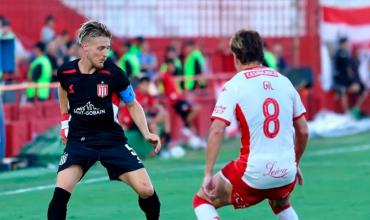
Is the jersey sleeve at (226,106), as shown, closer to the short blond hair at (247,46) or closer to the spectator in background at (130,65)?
the short blond hair at (247,46)

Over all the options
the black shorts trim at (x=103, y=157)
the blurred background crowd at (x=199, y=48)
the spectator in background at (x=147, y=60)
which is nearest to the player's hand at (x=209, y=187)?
the black shorts trim at (x=103, y=157)

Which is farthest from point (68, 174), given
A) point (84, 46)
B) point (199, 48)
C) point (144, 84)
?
point (199, 48)

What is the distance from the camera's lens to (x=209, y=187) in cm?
873

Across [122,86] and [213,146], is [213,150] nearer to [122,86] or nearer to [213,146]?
[213,146]

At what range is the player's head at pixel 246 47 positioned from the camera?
8.65 meters

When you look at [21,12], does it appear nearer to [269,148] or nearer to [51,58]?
[51,58]

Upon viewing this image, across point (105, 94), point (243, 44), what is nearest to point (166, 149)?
point (105, 94)

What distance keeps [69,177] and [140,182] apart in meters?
0.59

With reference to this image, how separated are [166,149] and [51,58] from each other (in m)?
2.86

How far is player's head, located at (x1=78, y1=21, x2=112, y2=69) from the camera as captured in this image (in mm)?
9719

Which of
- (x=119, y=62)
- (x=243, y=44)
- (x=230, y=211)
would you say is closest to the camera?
(x=243, y=44)

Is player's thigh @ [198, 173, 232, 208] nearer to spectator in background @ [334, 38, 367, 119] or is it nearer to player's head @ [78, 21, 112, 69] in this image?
player's head @ [78, 21, 112, 69]

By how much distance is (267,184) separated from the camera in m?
8.75

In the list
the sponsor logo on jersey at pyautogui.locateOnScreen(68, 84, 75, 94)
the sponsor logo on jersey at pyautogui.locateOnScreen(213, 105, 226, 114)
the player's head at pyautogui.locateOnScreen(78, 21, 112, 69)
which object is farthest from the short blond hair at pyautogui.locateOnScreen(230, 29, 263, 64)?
the sponsor logo on jersey at pyautogui.locateOnScreen(68, 84, 75, 94)
